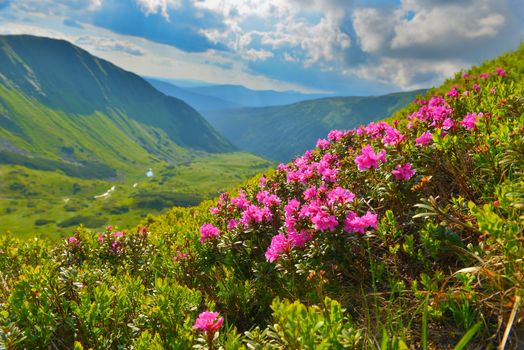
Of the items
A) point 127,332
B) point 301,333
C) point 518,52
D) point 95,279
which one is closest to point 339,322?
point 301,333

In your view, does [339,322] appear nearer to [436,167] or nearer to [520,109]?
[436,167]

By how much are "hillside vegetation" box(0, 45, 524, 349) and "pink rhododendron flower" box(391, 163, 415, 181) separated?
0.06 feet

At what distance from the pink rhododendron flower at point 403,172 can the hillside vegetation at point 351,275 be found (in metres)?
0.02

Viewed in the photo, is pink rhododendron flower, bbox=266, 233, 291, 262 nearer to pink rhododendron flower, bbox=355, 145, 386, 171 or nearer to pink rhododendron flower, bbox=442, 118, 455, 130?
pink rhododendron flower, bbox=355, 145, 386, 171

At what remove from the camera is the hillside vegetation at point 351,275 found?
3330 mm

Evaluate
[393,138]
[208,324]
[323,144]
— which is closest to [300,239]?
[208,324]

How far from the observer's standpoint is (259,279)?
5246 mm

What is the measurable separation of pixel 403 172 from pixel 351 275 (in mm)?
1756

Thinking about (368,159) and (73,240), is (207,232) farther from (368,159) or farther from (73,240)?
(73,240)

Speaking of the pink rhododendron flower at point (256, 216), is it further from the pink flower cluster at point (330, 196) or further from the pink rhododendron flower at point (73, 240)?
the pink rhododendron flower at point (73, 240)

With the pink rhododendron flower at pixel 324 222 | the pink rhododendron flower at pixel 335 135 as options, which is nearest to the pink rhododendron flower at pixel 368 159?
the pink rhododendron flower at pixel 324 222

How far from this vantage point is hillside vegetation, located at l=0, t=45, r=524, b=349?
333 cm

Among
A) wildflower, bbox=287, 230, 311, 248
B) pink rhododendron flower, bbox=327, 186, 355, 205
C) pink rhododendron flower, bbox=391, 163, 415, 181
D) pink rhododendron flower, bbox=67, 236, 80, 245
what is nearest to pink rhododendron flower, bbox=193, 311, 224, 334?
wildflower, bbox=287, 230, 311, 248

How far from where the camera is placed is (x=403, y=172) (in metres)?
5.37
